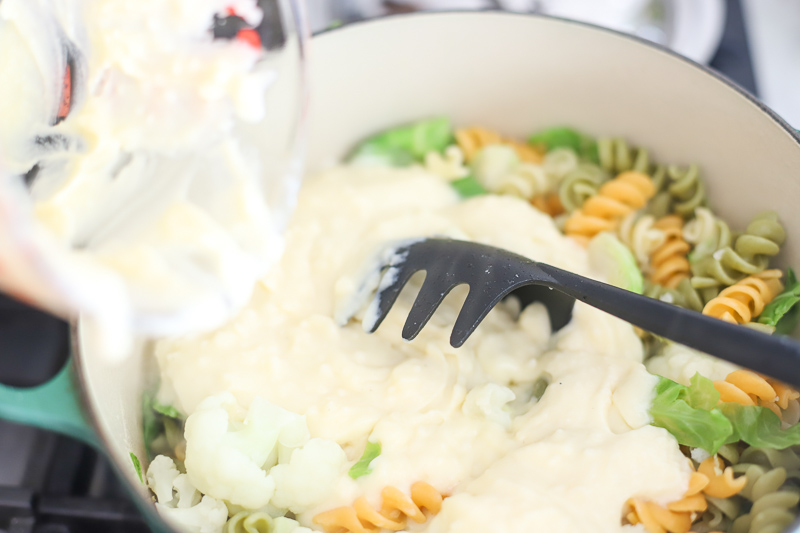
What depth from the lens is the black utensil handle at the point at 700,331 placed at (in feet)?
3.67

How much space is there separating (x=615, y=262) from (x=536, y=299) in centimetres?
25

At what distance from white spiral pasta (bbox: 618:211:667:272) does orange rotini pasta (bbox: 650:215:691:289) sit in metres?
0.02

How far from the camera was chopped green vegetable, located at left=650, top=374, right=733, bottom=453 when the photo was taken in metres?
1.42

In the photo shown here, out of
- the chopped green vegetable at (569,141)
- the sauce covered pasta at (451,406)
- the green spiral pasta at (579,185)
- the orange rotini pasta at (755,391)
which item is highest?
the chopped green vegetable at (569,141)

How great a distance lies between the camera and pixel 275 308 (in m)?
1.76

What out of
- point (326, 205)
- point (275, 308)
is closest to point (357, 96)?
point (326, 205)

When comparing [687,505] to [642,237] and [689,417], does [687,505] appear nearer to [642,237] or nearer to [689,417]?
[689,417]

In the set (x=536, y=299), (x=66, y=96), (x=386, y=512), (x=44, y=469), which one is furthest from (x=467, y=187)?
(x=44, y=469)

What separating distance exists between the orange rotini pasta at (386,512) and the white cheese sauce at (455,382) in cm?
3

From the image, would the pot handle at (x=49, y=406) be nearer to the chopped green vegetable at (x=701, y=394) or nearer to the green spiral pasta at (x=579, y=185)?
the chopped green vegetable at (x=701, y=394)

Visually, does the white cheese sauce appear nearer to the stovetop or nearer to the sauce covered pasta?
the sauce covered pasta

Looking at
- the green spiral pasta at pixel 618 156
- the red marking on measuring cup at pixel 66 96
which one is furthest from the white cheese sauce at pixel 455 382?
the red marking on measuring cup at pixel 66 96

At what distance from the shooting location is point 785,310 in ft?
5.22

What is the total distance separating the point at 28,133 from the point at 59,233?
0.31 m
